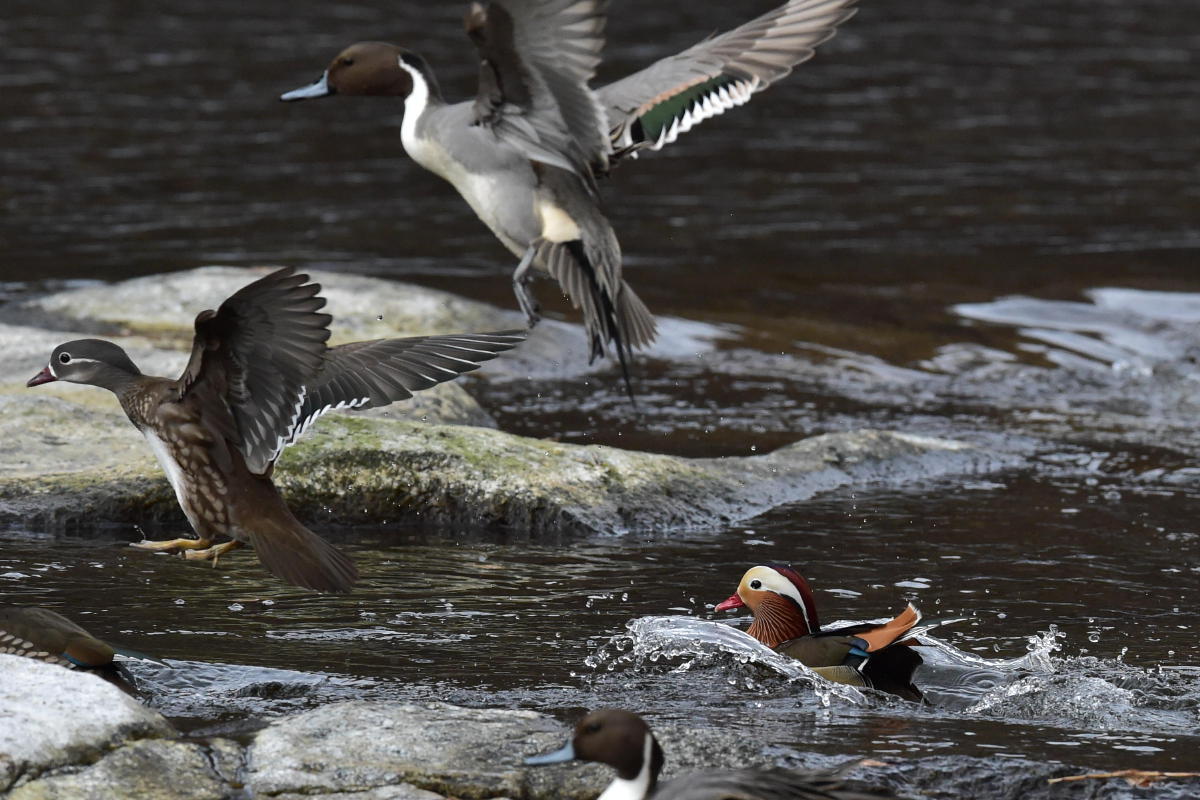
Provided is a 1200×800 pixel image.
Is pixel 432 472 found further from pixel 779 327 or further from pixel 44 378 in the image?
pixel 779 327

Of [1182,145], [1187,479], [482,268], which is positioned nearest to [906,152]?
[1182,145]

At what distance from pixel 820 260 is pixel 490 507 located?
22.1 feet

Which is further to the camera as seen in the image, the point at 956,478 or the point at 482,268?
the point at 482,268

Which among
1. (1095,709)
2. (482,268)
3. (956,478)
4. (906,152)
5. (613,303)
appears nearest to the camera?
(1095,709)

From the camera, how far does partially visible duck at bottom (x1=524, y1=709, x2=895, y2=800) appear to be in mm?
4047

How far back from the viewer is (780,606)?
5.98 m

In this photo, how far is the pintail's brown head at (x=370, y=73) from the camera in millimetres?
7918

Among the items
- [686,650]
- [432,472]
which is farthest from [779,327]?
[686,650]

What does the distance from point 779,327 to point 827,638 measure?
6.27 metres

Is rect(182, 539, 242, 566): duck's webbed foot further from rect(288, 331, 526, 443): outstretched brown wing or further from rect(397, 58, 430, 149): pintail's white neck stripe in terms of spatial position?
rect(397, 58, 430, 149): pintail's white neck stripe

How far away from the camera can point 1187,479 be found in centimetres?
873

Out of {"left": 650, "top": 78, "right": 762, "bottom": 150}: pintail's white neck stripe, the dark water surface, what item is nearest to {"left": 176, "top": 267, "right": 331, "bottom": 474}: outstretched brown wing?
the dark water surface

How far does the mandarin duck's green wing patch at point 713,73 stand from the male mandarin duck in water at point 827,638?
2.48 metres

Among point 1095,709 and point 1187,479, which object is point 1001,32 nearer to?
point 1187,479
